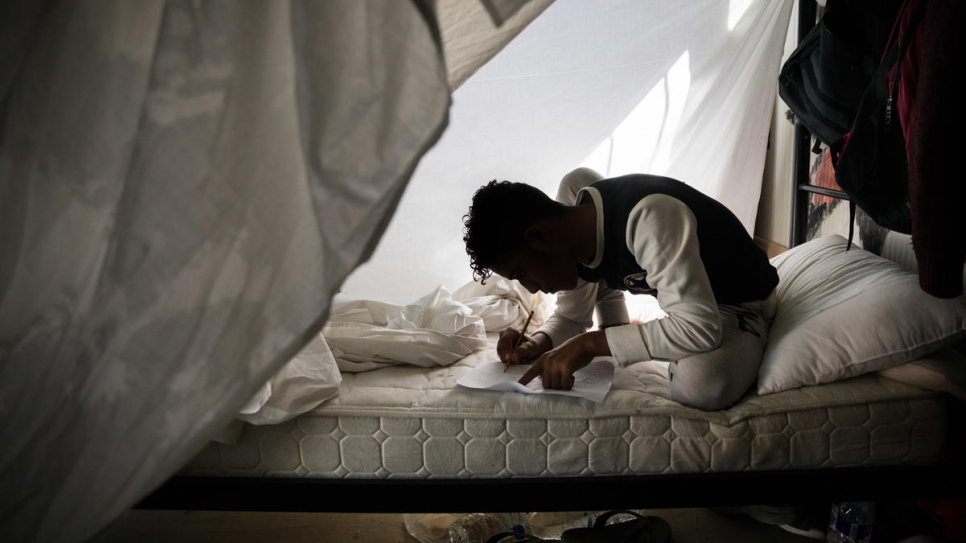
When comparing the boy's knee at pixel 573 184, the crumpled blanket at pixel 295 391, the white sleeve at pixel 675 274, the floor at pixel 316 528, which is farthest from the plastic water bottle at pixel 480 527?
the boy's knee at pixel 573 184

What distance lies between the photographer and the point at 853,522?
125 centimetres

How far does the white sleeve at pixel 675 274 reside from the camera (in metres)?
1.06

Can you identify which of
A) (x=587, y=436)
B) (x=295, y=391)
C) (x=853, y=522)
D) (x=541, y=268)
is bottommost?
(x=853, y=522)

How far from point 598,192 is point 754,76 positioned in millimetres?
1030

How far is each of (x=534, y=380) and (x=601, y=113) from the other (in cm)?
103

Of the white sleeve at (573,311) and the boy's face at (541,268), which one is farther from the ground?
the boy's face at (541,268)

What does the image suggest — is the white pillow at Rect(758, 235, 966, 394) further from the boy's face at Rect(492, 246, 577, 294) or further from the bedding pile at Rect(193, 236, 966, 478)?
the boy's face at Rect(492, 246, 577, 294)

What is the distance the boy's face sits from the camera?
117 centimetres

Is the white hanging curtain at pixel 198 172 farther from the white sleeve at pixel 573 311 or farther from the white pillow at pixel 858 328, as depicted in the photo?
the white sleeve at pixel 573 311

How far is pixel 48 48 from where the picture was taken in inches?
21.2

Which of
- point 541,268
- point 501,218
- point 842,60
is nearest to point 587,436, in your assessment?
point 541,268

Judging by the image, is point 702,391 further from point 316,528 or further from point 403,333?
point 316,528

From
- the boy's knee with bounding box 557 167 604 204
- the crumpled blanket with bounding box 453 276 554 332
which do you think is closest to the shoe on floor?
the crumpled blanket with bounding box 453 276 554 332

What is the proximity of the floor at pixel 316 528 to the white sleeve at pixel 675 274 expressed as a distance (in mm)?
551
